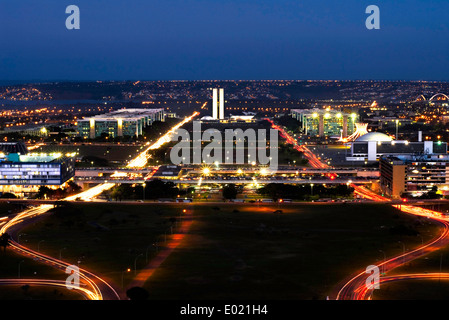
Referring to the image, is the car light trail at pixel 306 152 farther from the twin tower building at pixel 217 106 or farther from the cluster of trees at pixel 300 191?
the twin tower building at pixel 217 106

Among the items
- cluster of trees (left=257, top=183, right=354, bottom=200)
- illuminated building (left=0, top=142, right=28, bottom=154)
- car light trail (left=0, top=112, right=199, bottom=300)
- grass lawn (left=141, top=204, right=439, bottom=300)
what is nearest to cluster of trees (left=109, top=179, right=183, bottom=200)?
car light trail (left=0, top=112, right=199, bottom=300)

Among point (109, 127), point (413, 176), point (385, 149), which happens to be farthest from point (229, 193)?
point (109, 127)

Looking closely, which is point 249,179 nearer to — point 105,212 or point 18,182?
point 105,212

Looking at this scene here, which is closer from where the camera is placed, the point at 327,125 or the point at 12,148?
the point at 12,148

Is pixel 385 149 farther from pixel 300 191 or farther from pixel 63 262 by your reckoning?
pixel 63 262

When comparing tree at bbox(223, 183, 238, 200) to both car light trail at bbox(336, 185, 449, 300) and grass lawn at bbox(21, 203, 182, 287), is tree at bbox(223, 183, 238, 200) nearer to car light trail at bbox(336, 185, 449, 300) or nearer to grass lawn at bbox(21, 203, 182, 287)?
grass lawn at bbox(21, 203, 182, 287)

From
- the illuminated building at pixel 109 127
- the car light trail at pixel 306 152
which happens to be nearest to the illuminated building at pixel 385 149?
the car light trail at pixel 306 152
